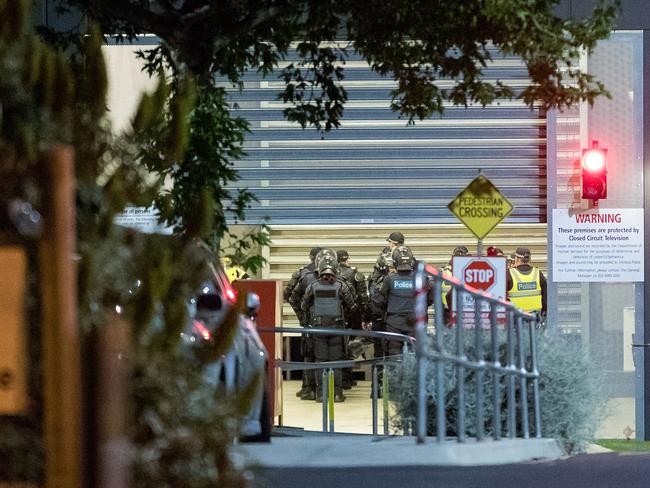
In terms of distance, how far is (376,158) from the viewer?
21.2 metres

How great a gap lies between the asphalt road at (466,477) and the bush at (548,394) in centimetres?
165

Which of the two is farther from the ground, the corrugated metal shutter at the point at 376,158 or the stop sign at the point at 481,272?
the corrugated metal shutter at the point at 376,158

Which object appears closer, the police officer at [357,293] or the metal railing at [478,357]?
the metal railing at [478,357]

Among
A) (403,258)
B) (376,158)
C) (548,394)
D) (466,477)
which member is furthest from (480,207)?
(466,477)

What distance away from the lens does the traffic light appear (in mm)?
19172

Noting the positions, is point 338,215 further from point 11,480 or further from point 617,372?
point 11,480

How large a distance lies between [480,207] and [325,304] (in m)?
2.78

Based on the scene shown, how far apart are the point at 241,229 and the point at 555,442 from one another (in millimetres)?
11473

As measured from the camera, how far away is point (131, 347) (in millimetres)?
3721

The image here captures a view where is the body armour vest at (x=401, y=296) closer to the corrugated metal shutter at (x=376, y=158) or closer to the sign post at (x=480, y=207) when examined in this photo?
the sign post at (x=480, y=207)

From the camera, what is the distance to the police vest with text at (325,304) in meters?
18.7

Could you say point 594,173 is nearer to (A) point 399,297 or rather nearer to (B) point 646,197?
(B) point 646,197

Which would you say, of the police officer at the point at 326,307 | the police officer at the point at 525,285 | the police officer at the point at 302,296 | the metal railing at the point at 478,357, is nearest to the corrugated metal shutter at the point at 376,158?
the police officer at the point at 525,285

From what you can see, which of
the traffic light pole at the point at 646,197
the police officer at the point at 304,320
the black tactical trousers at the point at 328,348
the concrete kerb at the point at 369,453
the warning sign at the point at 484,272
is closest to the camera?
the concrete kerb at the point at 369,453
